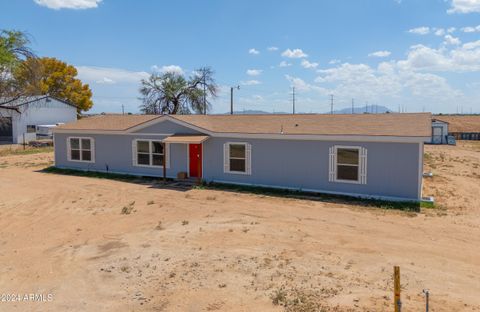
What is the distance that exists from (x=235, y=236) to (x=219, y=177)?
8.06 metres

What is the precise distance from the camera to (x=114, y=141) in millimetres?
22000

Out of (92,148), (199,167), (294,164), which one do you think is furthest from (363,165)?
(92,148)

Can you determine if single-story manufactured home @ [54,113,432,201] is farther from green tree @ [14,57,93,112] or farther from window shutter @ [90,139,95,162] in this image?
green tree @ [14,57,93,112]

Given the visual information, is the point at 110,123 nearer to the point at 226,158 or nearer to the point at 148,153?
the point at 148,153

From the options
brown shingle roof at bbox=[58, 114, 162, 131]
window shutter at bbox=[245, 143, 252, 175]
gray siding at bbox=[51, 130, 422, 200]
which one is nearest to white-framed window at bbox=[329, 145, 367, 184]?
gray siding at bbox=[51, 130, 422, 200]

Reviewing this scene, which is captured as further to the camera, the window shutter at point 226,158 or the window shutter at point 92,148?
the window shutter at point 92,148

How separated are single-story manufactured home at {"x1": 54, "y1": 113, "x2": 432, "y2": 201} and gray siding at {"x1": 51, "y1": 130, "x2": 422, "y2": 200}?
0.12 ft

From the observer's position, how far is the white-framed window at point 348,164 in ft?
51.0

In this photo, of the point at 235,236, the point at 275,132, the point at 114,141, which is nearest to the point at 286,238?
the point at 235,236

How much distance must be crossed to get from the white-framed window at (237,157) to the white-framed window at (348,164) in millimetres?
3907

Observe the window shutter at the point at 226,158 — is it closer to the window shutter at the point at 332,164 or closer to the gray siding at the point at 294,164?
the gray siding at the point at 294,164

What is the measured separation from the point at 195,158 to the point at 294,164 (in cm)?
529

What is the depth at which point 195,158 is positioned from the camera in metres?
19.4

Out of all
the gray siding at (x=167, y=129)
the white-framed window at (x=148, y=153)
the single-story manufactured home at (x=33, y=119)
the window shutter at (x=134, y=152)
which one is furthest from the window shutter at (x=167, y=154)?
the single-story manufactured home at (x=33, y=119)
